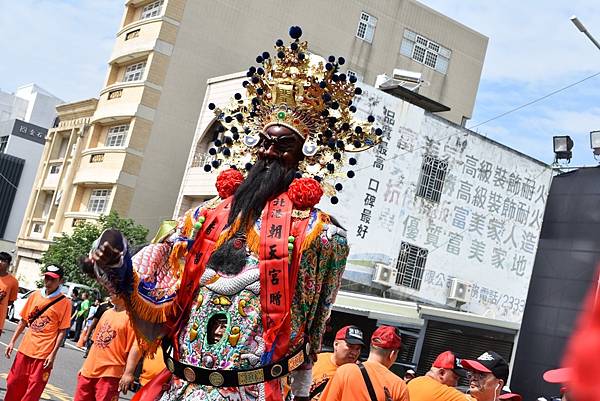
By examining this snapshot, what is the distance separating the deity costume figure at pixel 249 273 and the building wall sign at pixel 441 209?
21.5m

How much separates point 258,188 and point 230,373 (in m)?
0.85

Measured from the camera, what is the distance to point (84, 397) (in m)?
7.89

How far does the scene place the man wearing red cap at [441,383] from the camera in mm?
6391

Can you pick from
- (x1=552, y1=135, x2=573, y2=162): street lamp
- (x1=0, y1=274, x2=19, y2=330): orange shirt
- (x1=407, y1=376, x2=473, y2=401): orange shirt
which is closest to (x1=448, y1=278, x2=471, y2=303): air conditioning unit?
(x1=552, y1=135, x2=573, y2=162): street lamp

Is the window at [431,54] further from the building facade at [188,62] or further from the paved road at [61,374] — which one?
the paved road at [61,374]

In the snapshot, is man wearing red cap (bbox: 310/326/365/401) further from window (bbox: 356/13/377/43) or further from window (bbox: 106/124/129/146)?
window (bbox: 356/13/377/43)

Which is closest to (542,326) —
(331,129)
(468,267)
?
(468,267)

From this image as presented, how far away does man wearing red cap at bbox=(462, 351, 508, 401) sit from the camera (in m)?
6.09

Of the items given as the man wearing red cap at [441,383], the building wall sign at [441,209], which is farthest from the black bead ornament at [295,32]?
the building wall sign at [441,209]

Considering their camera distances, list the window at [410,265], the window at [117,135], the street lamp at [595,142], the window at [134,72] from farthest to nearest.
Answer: the window at [134,72]
the window at [117,135]
the window at [410,265]
the street lamp at [595,142]

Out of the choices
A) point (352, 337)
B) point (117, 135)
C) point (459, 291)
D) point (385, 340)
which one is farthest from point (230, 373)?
point (117, 135)

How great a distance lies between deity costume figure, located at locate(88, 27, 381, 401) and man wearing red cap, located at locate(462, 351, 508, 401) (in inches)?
101

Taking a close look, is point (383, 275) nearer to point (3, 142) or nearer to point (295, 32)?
point (295, 32)

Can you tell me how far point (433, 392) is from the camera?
641 centimetres
